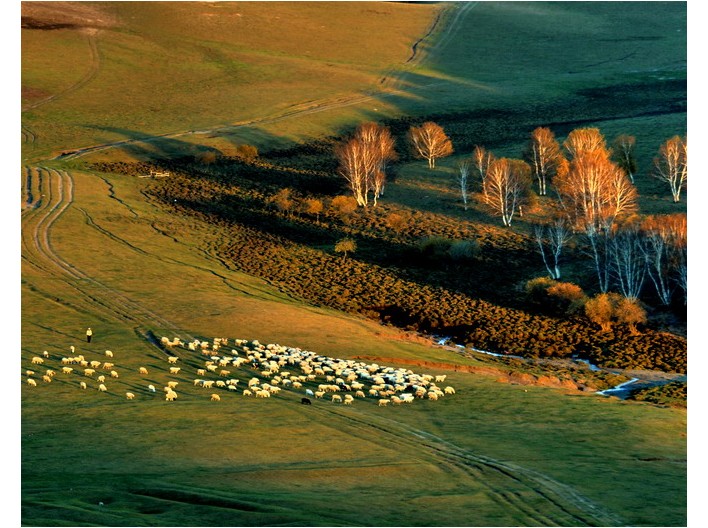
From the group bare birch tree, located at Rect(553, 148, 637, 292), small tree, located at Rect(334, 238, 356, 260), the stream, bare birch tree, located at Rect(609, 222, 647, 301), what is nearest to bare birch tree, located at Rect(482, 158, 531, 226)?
bare birch tree, located at Rect(553, 148, 637, 292)

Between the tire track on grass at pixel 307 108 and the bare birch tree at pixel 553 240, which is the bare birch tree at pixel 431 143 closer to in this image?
the tire track on grass at pixel 307 108

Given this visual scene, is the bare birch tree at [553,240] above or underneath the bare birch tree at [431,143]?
underneath

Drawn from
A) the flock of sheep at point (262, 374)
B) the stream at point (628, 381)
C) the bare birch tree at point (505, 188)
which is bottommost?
the stream at point (628, 381)

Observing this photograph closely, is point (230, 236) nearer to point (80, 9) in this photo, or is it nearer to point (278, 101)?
point (278, 101)

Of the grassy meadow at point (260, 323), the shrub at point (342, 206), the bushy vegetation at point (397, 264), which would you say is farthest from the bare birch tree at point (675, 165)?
the shrub at point (342, 206)

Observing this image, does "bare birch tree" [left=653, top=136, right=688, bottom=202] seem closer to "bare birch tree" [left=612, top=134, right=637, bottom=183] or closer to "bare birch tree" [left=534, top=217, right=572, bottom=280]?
"bare birch tree" [left=612, top=134, right=637, bottom=183]

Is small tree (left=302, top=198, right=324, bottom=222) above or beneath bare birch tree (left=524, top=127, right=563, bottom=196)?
beneath

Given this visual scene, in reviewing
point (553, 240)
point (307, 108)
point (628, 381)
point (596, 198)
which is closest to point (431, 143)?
point (307, 108)

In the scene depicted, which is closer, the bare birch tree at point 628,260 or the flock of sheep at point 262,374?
the flock of sheep at point 262,374
